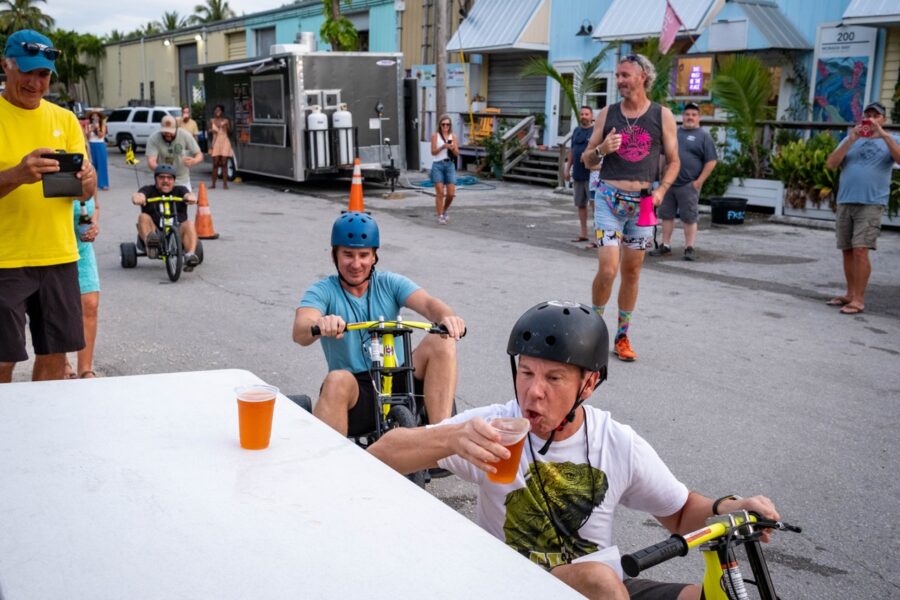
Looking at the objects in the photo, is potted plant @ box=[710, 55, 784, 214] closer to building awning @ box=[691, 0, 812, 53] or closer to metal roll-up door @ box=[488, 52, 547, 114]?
building awning @ box=[691, 0, 812, 53]

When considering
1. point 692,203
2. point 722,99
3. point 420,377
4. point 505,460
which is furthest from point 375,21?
point 505,460

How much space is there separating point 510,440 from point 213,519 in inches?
28.1

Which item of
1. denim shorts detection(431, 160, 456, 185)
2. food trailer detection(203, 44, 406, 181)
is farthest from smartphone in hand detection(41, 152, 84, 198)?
food trailer detection(203, 44, 406, 181)

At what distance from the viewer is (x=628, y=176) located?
6.56 meters

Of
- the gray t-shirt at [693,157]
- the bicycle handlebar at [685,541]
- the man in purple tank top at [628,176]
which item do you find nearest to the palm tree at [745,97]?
the gray t-shirt at [693,157]

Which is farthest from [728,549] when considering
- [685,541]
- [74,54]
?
[74,54]

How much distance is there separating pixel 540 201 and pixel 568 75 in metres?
6.96

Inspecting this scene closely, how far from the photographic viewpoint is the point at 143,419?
260 centimetres

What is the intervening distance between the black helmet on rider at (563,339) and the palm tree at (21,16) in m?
73.2

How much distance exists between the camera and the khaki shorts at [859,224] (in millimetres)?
8273

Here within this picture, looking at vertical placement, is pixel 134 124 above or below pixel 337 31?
below

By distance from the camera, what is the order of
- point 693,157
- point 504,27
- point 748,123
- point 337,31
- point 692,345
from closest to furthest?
point 692,345, point 693,157, point 748,123, point 337,31, point 504,27

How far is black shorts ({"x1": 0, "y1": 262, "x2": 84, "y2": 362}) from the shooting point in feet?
14.1

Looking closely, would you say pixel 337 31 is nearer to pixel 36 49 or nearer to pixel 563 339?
pixel 36 49
